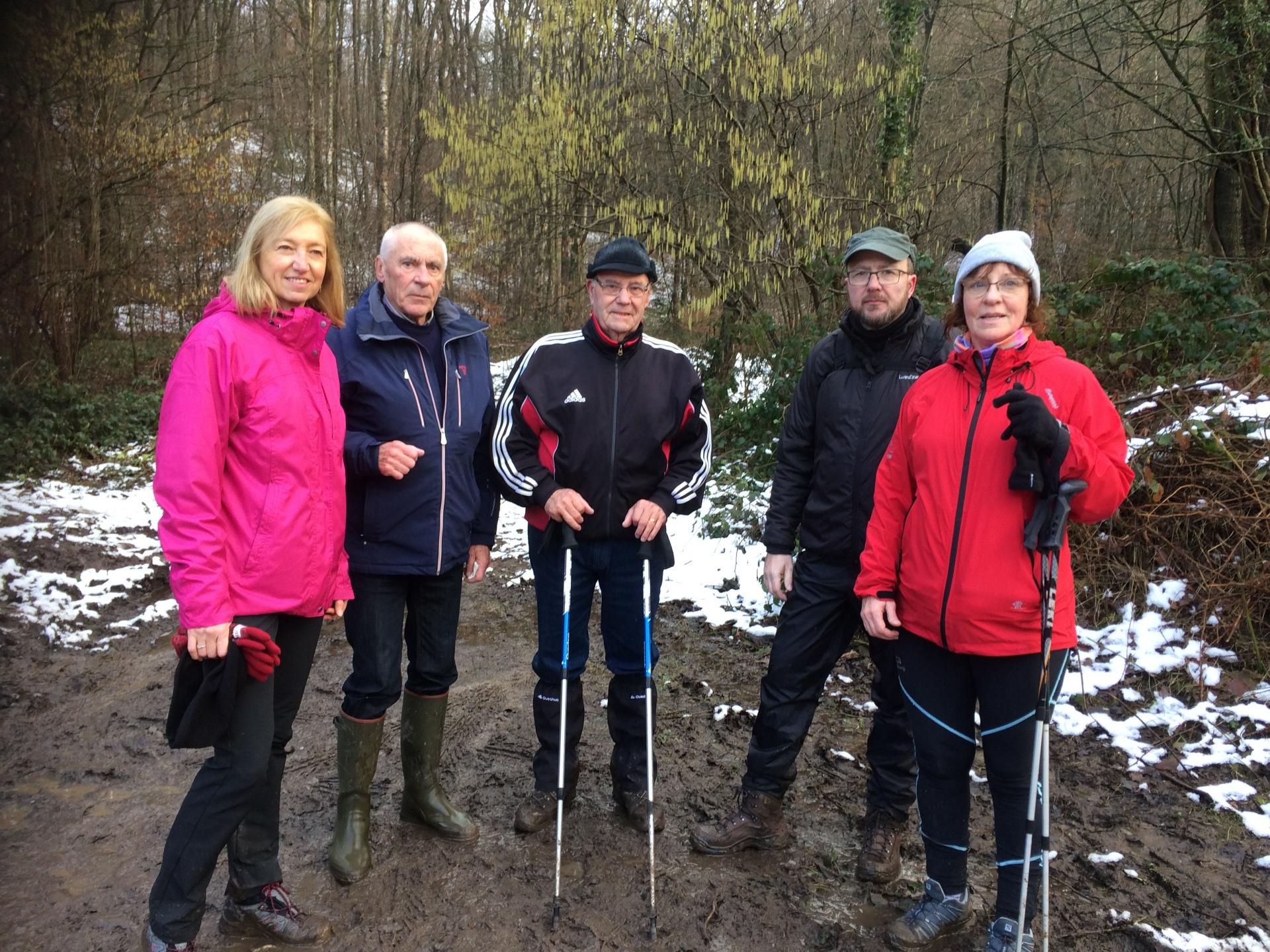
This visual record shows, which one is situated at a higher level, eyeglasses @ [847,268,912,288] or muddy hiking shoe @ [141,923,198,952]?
A: eyeglasses @ [847,268,912,288]

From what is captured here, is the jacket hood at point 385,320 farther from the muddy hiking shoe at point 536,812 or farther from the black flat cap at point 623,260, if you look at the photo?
the muddy hiking shoe at point 536,812

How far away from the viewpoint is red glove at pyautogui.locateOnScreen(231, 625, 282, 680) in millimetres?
2482

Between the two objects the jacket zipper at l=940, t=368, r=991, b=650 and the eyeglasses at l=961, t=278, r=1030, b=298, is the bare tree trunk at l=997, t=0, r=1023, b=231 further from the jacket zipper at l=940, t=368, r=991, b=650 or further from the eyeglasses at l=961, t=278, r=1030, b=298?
the jacket zipper at l=940, t=368, r=991, b=650

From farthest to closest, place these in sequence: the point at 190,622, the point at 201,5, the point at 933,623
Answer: the point at 201,5
the point at 933,623
the point at 190,622

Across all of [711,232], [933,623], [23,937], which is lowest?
[23,937]

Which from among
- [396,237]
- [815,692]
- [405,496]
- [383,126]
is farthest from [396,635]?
[383,126]

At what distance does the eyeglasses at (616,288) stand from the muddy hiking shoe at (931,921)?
2.37 m

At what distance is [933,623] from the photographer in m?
2.66

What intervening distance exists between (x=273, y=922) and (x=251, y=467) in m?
1.52

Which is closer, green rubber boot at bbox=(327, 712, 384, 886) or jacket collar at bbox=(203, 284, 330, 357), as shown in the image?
jacket collar at bbox=(203, 284, 330, 357)

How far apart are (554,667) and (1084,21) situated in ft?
25.9

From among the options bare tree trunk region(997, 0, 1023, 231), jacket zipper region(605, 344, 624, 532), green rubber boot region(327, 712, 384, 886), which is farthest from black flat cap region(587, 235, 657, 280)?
bare tree trunk region(997, 0, 1023, 231)

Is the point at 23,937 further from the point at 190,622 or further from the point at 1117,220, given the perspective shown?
the point at 1117,220

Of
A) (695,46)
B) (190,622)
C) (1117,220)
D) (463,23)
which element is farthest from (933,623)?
(463,23)
